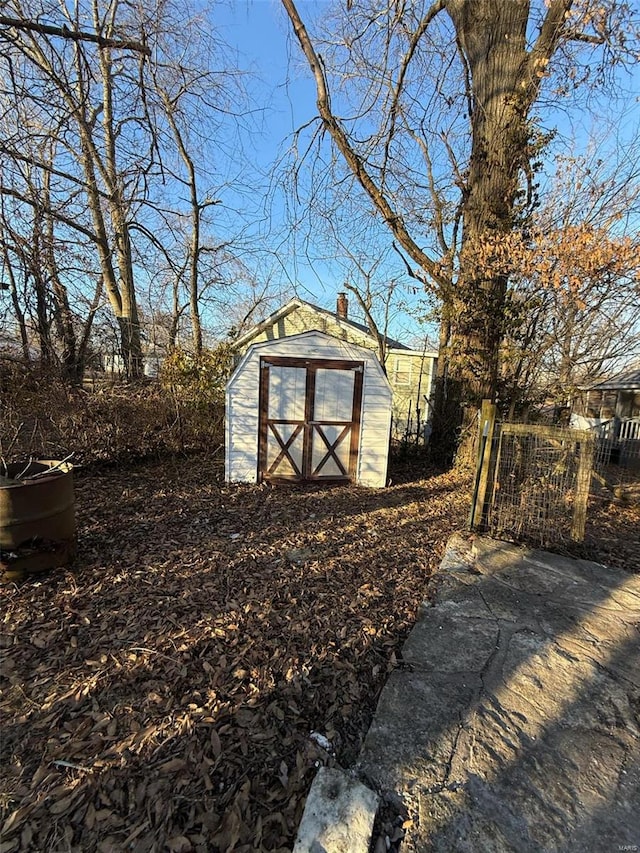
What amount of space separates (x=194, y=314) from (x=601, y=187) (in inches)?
456

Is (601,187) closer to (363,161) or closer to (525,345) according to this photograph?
(525,345)

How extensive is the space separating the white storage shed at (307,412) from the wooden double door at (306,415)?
2 cm

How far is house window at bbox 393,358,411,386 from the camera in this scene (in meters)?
16.3

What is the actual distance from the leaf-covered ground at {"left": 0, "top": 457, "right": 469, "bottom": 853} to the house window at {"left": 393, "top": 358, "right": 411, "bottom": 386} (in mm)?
12208

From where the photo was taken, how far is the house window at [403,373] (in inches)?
642

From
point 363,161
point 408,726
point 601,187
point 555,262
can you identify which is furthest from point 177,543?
point 601,187

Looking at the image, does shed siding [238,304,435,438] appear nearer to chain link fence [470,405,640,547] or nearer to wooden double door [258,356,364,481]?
wooden double door [258,356,364,481]

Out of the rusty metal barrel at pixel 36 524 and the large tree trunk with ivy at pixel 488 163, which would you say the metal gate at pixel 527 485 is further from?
the rusty metal barrel at pixel 36 524

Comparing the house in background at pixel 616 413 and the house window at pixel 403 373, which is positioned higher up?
the house window at pixel 403 373

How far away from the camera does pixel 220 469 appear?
25.3 feet

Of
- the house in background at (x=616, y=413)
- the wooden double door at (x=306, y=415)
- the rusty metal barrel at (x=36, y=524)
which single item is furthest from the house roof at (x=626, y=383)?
the rusty metal barrel at (x=36, y=524)

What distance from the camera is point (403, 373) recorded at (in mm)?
16406

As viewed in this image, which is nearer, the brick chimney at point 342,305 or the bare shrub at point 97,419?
the bare shrub at point 97,419

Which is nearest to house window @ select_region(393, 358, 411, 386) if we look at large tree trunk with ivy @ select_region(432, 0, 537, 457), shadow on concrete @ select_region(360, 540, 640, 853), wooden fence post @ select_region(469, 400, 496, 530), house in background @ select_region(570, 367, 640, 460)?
house in background @ select_region(570, 367, 640, 460)
